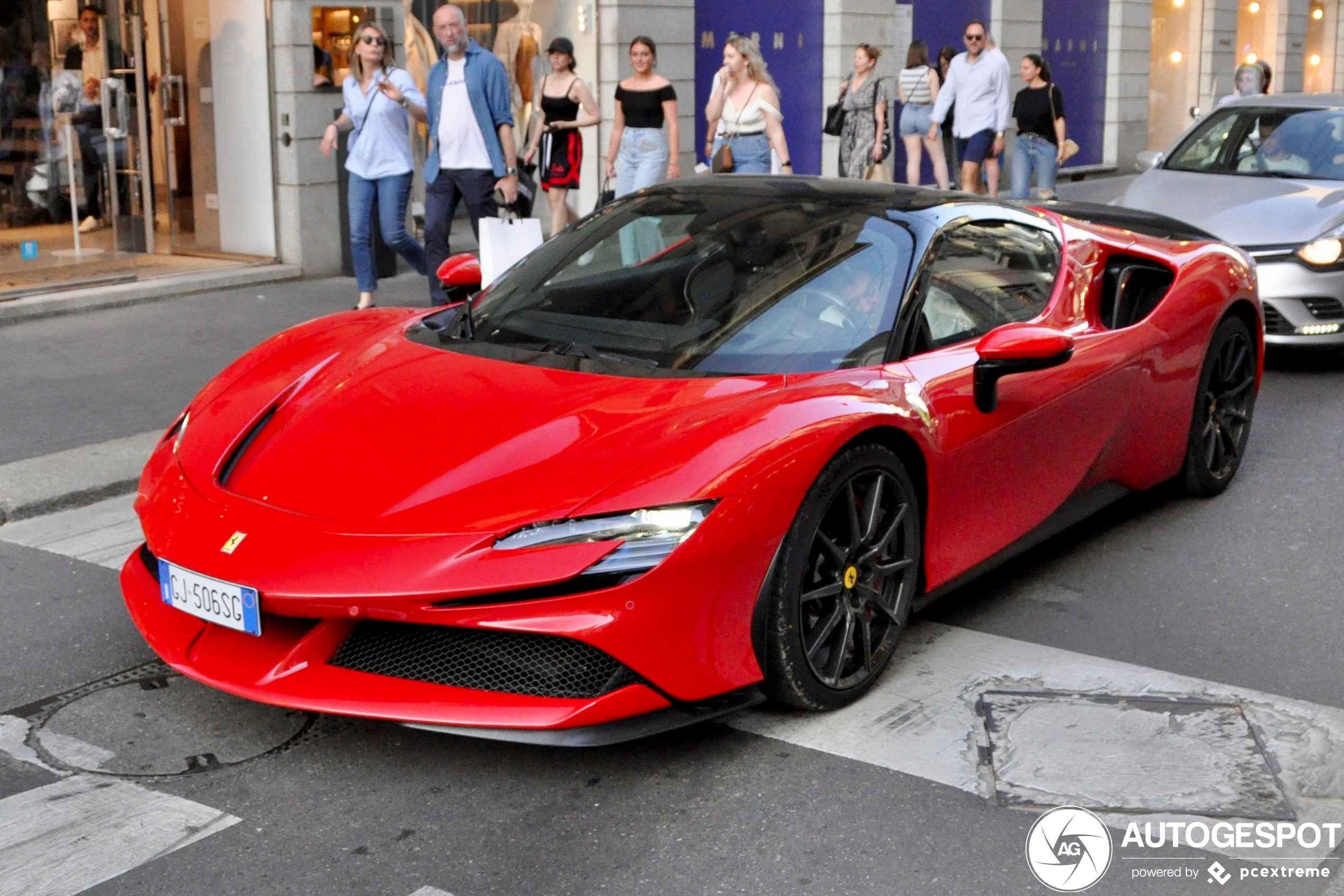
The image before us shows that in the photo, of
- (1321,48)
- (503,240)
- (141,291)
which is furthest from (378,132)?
(1321,48)

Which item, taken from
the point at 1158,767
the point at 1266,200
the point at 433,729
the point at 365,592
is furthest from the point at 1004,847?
the point at 1266,200

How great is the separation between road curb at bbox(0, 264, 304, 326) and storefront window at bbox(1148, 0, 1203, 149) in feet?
57.7

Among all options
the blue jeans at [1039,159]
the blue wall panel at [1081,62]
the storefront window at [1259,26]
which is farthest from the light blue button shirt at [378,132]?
the storefront window at [1259,26]

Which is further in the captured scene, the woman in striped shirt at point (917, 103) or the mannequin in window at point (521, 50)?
the woman in striped shirt at point (917, 103)

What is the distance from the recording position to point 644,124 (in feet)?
37.7

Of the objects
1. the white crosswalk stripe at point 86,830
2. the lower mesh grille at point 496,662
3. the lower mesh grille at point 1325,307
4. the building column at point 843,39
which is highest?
the building column at point 843,39

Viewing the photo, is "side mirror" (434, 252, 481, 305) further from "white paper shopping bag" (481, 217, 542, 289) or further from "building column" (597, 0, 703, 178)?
"building column" (597, 0, 703, 178)

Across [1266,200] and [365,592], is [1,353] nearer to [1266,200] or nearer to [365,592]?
[365,592]

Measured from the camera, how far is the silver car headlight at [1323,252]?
29.1 ft

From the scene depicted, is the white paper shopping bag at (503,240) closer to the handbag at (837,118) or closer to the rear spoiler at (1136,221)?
the rear spoiler at (1136,221)

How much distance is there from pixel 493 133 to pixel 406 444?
248 inches

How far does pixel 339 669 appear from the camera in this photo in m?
3.65

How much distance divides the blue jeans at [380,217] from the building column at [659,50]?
15.0ft

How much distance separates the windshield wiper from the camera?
4453 mm
